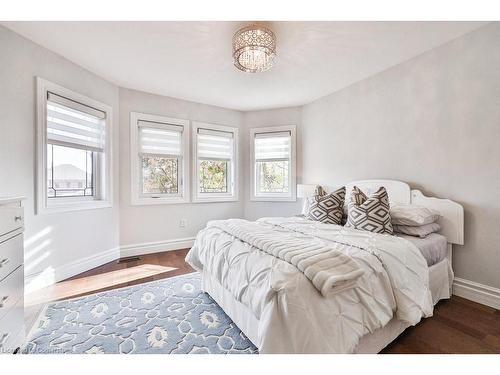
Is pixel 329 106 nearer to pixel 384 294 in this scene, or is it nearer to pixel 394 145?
pixel 394 145

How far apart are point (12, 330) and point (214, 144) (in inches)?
131

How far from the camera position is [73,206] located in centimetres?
277

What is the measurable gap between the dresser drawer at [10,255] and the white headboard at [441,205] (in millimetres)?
3275

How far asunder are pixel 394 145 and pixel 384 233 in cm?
122

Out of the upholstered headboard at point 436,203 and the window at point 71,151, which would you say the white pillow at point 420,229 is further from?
the window at point 71,151

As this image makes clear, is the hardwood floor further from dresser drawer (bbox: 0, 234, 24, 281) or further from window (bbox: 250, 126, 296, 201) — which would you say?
window (bbox: 250, 126, 296, 201)

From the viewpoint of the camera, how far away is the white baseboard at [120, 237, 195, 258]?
347cm

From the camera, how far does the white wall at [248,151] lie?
162 inches

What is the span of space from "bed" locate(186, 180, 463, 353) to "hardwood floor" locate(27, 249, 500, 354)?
0.47 feet

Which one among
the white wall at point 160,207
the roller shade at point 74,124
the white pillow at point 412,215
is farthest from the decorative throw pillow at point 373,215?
the roller shade at point 74,124

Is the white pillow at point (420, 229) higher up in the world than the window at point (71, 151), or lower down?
lower down

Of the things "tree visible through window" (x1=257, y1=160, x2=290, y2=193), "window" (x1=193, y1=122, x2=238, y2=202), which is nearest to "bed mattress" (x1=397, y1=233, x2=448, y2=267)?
"tree visible through window" (x1=257, y1=160, x2=290, y2=193)

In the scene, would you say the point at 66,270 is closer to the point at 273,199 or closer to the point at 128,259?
the point at 128,259

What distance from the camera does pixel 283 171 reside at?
4.25 m
